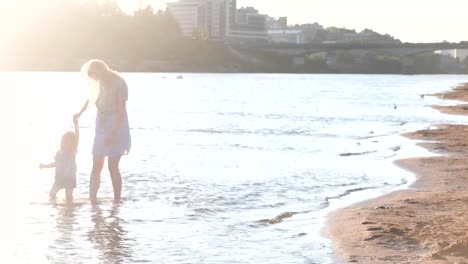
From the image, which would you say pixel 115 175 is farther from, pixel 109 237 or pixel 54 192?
pixel 109 237

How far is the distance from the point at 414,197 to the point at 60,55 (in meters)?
176

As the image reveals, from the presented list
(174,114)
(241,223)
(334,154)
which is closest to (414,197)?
(241,223)

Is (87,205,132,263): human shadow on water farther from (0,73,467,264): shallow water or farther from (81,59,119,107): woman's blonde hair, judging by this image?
(81,59,119,107): woman's blonde hair

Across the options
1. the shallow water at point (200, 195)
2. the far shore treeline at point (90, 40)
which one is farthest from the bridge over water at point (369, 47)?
the shallow water at point (200, 195)

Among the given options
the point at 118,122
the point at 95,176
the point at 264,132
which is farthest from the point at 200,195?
the point at 264,132

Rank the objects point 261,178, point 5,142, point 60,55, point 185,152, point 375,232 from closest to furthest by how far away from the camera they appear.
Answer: point 375,232, point 261,178, point 185,152, point 5,142, point 60,55

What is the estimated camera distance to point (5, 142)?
25.3 m

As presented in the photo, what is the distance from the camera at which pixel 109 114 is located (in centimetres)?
1213

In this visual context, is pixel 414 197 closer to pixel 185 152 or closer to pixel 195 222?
pixel 195 222

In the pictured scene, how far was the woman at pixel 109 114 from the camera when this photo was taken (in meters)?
11.9

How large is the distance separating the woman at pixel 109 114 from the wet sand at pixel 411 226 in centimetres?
318

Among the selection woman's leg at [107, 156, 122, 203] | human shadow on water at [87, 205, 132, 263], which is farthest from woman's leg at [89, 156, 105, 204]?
human shadow on water at [87, 205, 132, 263]

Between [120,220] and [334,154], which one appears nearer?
[120,220]

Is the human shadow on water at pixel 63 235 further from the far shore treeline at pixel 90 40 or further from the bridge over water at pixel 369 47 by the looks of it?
the far shore treeline at pixel 90 40
